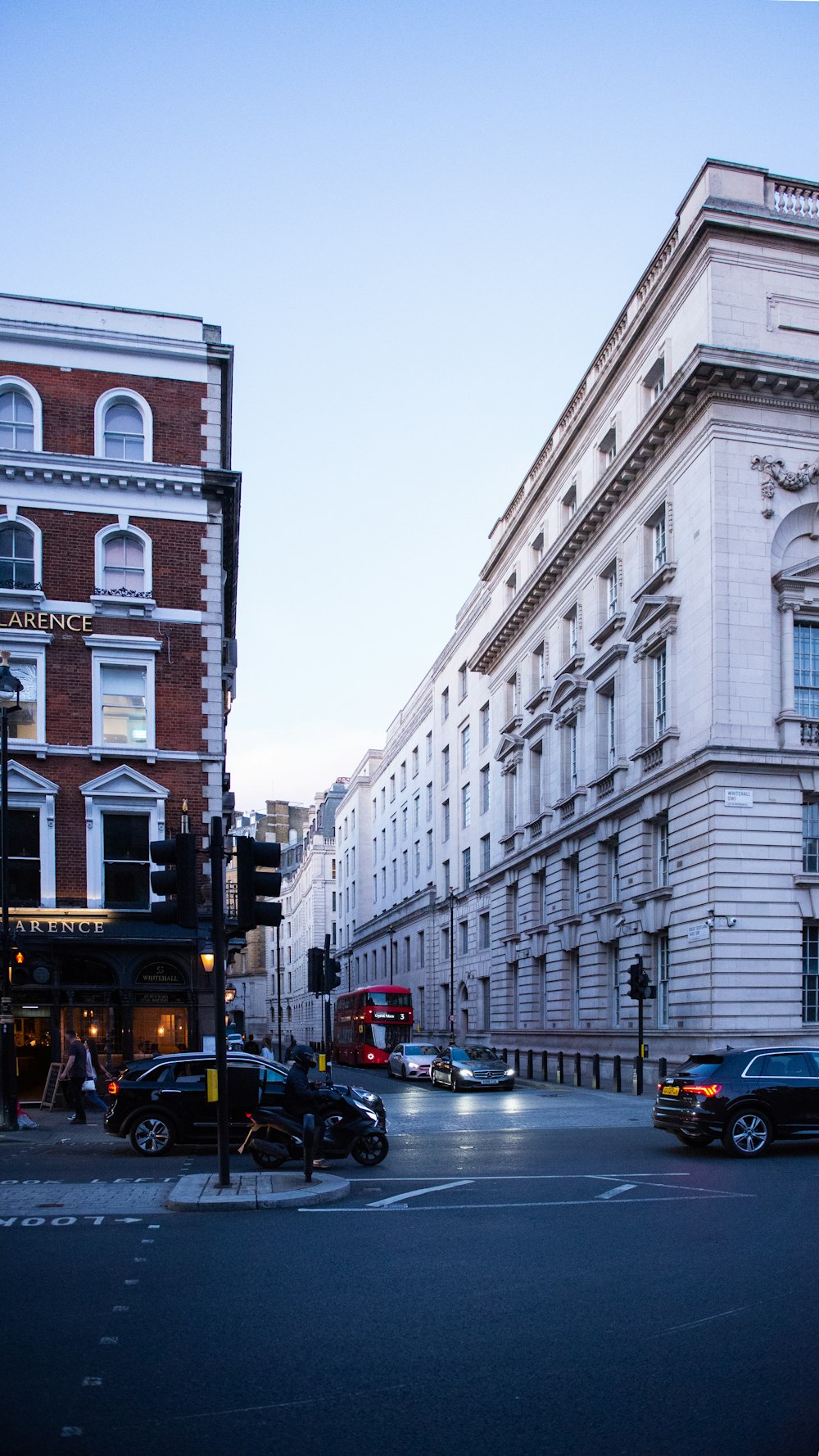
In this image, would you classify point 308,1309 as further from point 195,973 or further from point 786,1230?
point 195,973

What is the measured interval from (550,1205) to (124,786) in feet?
57.4

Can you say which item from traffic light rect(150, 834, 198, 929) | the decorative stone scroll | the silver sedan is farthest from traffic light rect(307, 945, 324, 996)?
the silver sedan

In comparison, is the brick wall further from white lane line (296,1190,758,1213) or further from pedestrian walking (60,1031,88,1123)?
white lane line (296,1190,758,1213)

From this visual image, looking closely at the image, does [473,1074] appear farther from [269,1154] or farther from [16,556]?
[269,1154]

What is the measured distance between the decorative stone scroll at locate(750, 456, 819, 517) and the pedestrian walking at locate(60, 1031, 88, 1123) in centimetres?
2004

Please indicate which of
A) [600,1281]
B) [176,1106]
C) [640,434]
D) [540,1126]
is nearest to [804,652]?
[640,434]

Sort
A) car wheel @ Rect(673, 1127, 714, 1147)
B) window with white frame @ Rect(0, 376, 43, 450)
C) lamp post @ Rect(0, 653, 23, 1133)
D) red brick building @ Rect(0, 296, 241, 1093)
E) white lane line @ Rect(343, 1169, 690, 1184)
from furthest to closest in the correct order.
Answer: window with white frame @ Rect(0, 376, 43, 450) → red brick building @ Rect(0, 296, 241, 1093) → lamp post @ Rect(0, 653, 23, 1133) → car wheel @ Rect(673, 1127, 714, 1147) → white lane line @ Rect(343, 1169, 690, 1184)

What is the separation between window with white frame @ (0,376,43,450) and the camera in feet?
95.0

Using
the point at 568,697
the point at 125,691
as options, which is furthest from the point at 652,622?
the point at 125,691

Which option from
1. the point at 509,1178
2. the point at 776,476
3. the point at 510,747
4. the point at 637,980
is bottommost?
the point at 509,1178

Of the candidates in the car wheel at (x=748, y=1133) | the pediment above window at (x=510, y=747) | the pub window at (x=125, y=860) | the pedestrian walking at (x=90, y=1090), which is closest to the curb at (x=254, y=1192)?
the car wheel at (x=748, y=1133)

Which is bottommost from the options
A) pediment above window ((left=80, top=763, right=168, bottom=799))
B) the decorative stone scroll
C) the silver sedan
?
the silver sedan

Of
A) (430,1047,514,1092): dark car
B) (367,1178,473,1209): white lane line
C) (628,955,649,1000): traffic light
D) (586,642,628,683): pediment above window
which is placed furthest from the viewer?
(586,642,628,683): pediment above window

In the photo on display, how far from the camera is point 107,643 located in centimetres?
2834
